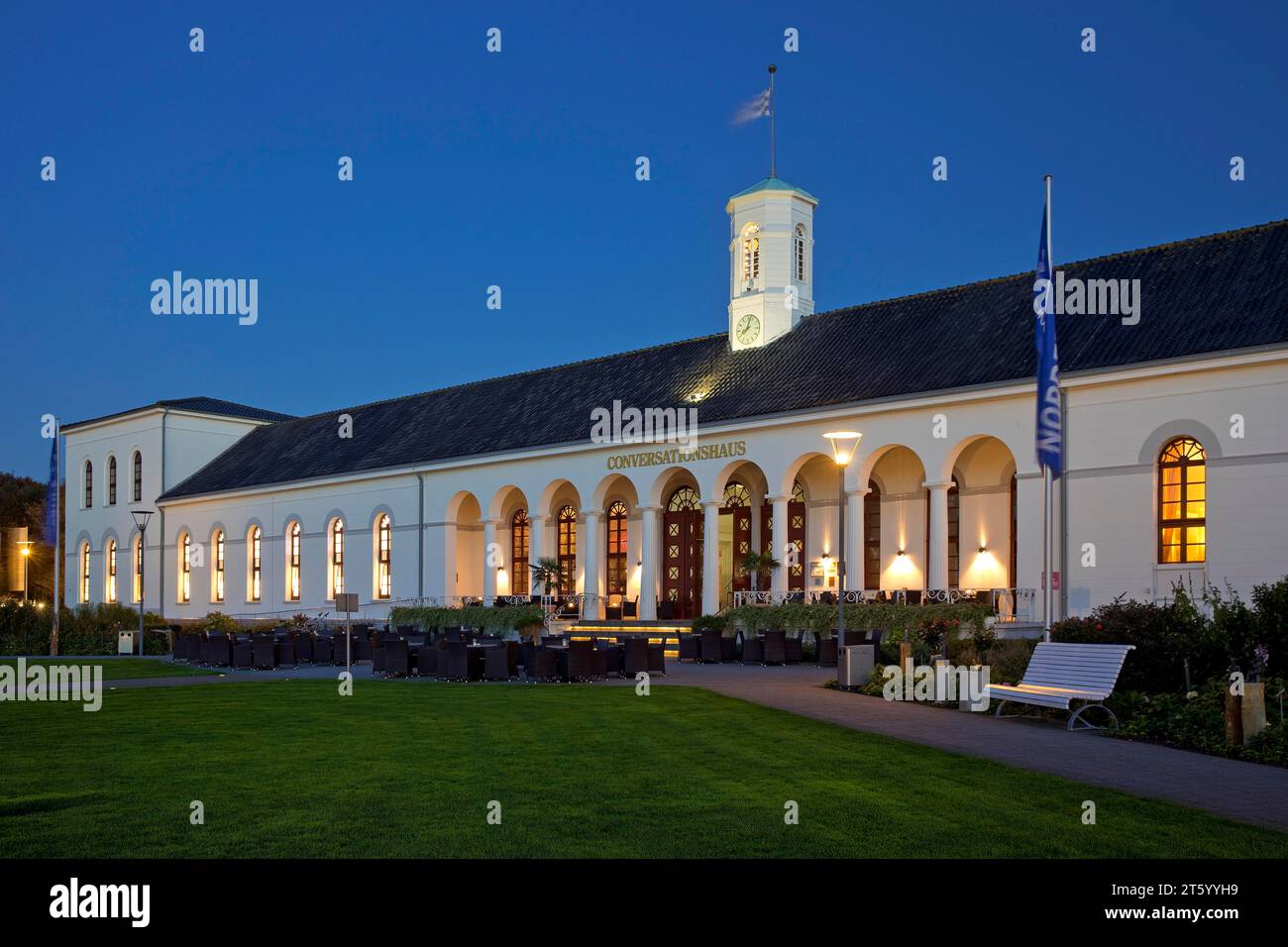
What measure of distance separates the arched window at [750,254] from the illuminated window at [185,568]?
91.9 ft

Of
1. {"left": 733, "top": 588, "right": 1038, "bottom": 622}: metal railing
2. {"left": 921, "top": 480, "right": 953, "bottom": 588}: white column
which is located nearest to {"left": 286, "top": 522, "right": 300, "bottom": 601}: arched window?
{"left": 733, "top": 588, "right": 1038, "bottom": 622}: metal railing

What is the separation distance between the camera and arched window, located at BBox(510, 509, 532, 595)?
40.4 m

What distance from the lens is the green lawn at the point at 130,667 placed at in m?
24.5

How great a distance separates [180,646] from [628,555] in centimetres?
1307

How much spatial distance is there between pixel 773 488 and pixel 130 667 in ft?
51.1

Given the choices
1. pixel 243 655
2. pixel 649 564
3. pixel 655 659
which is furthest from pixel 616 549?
pixel 655 659

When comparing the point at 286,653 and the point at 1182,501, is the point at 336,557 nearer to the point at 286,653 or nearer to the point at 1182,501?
the point at 286,653

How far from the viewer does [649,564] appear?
111ft

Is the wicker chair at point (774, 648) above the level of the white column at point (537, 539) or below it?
below

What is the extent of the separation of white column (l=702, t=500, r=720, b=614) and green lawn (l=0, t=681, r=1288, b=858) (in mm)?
17243

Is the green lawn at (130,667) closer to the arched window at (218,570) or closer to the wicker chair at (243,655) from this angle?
the wicker chair at (243,655)

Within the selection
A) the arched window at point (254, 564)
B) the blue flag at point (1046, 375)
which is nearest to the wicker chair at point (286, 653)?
the blue flag at point (1046, 375)
